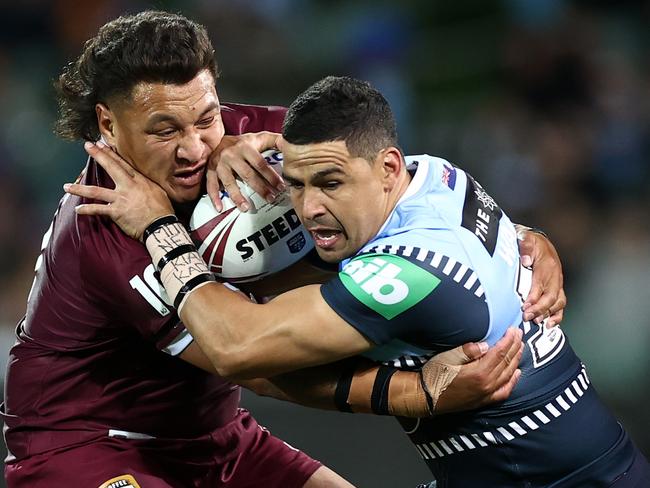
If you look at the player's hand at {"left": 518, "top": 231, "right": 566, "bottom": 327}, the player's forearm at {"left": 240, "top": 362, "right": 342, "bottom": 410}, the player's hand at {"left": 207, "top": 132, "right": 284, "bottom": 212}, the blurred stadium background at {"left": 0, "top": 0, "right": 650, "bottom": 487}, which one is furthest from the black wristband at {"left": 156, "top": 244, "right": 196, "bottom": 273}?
the blurred stadium background at {"left": 0, "top": 0, "right": 650, "bottom": 487}

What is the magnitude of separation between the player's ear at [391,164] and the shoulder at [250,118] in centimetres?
88

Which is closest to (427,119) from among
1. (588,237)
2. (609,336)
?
(588,237)

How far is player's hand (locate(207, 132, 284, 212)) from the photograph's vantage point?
13.1ft

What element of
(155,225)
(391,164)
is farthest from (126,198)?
(391,164)

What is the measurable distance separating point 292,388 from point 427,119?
21.3ft

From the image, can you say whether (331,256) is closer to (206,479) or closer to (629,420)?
(206,479)

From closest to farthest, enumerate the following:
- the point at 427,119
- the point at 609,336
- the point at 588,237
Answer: the point at 609,336 < the point at 588,237 < the point at 427,119

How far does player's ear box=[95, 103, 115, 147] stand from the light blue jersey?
3.62ft

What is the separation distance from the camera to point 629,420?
7246mm

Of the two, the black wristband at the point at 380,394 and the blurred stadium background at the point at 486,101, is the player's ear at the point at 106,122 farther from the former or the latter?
the blurred stadium background at the point at 486,101

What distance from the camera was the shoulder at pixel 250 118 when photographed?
4.47 metres

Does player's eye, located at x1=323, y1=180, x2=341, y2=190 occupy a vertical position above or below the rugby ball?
above

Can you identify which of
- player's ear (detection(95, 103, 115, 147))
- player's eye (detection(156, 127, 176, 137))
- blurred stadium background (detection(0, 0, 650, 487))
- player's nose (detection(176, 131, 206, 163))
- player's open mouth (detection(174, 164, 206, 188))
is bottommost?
blurred stadium background (detection(0, 0, 650, 487))

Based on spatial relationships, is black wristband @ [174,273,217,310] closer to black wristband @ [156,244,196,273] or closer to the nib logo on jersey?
black wristband @ [156,244,196,273]
